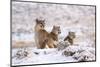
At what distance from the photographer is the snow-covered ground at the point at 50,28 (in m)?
2.39

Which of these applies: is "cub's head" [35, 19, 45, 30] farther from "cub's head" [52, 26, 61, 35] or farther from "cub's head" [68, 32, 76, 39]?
"cub's head" [68, 32, 76, 39]

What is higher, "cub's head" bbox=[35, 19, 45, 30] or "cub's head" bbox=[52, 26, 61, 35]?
"cub's head" bbox=[35, 19, 45, 30]

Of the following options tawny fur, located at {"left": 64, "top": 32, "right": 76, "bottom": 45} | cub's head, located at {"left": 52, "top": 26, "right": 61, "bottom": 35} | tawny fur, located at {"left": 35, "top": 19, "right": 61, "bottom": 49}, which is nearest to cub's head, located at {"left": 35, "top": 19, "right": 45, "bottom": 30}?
tawny fur, located at {"left": 35, "top": 19, "right": 61, "bottom": 49}

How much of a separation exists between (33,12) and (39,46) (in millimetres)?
435

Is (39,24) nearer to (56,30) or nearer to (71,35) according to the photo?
(56,30)

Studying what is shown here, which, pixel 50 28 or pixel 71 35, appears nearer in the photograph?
pixel 50 28

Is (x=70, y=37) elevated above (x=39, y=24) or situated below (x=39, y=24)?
below

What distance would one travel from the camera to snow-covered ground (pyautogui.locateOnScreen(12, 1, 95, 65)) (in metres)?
2.39

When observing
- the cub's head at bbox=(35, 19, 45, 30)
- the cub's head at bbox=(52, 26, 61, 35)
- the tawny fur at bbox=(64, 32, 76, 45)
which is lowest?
the tawny fur at bbox=(64, 32, 76, 45)

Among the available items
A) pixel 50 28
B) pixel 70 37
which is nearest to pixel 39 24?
A: pixel 50 28

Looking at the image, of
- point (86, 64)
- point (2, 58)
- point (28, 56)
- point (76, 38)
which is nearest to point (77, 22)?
point (76, 38)

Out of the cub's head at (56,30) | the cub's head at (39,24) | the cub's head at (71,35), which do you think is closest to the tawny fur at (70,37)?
the cub's head at (71,35)

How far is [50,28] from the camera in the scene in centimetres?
254

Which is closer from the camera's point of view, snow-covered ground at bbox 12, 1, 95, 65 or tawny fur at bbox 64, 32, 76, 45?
snow-covered ground at bbox 12, 1, 95, 65
